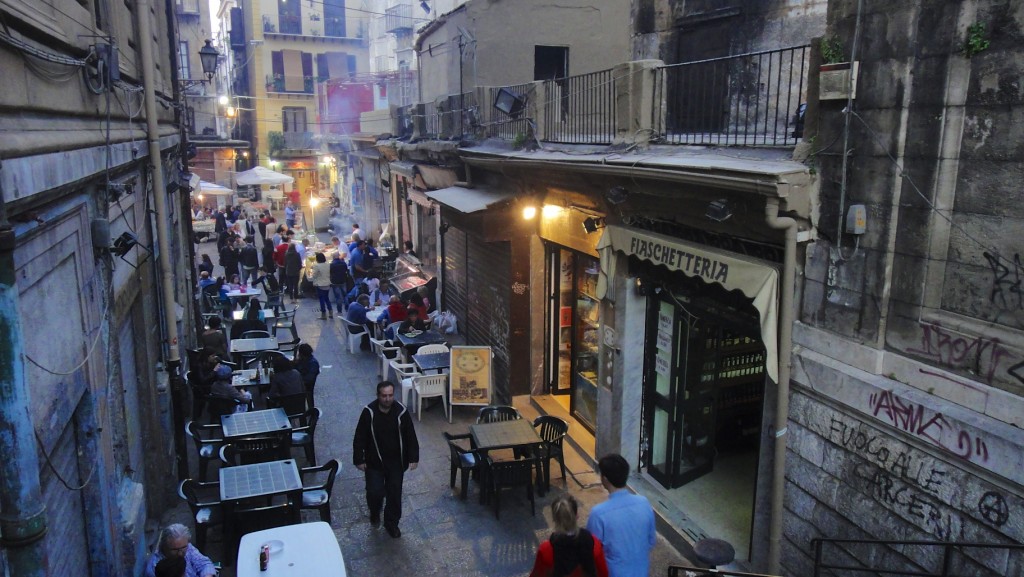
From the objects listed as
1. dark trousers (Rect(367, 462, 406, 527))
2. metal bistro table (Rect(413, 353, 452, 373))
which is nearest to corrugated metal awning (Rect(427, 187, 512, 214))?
metal bistro table (Rect(413, 353, 452, 373))

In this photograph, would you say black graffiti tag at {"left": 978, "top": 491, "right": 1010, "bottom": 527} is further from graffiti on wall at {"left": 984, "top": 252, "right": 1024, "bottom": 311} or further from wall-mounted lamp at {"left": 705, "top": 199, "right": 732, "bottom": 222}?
wall-mounted lamp at {"left": 705, "top": 199, "right": 732, "bottom": 222}

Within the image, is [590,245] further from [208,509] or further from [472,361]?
[208,509]

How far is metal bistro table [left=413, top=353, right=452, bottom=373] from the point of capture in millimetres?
12266

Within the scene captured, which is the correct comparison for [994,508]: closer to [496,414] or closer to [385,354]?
[496,414]

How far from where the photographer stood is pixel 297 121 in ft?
166

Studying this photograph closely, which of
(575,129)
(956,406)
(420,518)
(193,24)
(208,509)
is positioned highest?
(193,24)

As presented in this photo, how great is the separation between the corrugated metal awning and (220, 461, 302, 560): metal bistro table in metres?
5.33

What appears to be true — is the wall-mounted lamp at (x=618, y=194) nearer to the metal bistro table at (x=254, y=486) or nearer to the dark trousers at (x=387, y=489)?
the dark trousers at (x=387, y=489)

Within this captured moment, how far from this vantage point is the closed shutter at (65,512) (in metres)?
4.40

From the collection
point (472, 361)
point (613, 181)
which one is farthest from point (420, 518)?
point (613, 181)

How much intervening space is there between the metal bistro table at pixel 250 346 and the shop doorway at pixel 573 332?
507 cm

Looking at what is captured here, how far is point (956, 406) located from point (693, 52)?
6.88 meters

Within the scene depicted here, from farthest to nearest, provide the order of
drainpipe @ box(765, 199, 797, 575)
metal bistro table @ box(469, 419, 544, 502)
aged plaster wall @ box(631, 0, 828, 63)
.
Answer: aged plaster wall @ box(631, 0, 828, 63)
metal bistro table @ box(469, 419, 544, 502)
drainpipe @ box(765, 199, 797, 575)

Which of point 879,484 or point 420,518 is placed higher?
point 879,484
